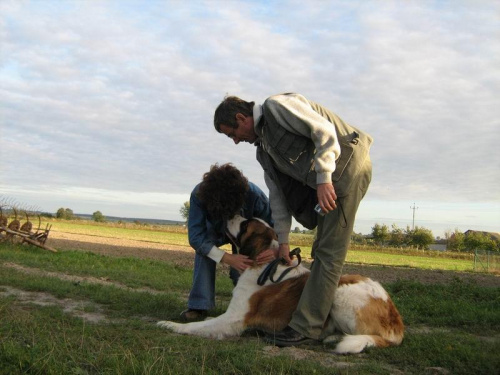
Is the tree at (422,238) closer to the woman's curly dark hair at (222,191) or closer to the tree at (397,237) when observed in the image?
the tree at (397,237)

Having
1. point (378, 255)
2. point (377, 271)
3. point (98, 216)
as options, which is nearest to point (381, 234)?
point (378, 255)

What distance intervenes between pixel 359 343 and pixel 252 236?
5.01 ft

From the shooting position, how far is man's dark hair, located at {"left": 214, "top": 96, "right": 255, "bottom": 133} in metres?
4.54

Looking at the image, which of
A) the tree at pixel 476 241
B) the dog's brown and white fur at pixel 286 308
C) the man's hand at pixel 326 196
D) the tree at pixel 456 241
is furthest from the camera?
the tree at pixel 456 241

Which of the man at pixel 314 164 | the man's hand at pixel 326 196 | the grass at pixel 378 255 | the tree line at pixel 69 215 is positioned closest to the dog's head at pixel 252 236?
the man at pixel 314 164

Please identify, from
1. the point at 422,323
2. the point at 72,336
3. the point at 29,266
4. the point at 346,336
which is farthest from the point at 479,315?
the point at 29,266

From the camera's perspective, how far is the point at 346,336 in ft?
14.0

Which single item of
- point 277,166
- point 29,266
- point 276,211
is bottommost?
point 29,266

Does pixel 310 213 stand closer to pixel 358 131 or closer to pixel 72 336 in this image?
pixel 358 131

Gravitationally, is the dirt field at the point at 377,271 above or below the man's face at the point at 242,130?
below

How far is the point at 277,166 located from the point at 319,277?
110 cm

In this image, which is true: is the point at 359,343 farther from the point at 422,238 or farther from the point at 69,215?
the point at 69,215

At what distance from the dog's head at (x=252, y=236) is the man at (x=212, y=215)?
0.14m

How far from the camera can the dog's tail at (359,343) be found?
13.3 ft
